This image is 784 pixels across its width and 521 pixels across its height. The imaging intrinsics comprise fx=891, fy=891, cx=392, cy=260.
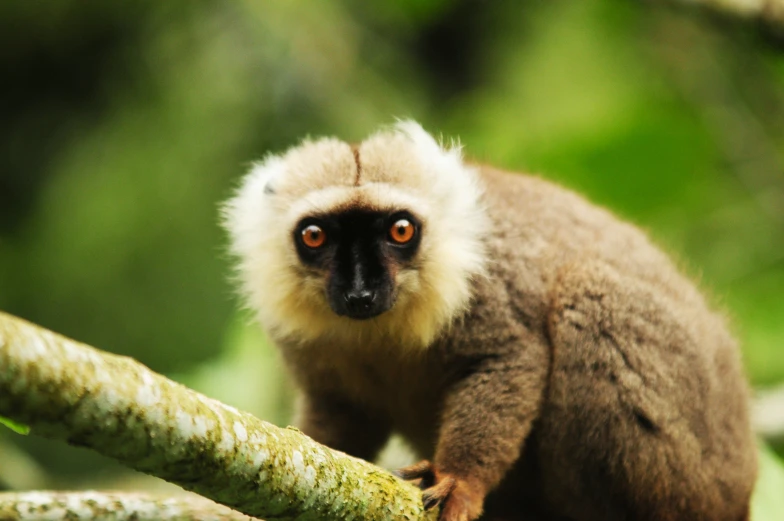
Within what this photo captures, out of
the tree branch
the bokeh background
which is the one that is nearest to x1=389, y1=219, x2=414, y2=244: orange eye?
the tree branch

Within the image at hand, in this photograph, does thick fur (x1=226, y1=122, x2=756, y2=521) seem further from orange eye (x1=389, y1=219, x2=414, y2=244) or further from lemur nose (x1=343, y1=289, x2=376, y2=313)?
lemur nose (x1=343, y1=289, x2=376, y2=313)

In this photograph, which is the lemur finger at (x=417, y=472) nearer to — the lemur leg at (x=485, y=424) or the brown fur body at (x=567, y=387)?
the lemur leg at (x=485, y=424)

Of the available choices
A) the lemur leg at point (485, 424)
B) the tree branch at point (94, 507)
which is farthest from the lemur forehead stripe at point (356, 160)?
the tree branch at point (94, 507)

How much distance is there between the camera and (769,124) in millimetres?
9914

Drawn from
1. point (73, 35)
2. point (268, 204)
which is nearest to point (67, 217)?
point (73, 35)

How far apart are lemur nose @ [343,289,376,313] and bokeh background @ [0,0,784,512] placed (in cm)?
298

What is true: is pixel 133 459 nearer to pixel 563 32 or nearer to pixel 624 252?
pixel 624 252

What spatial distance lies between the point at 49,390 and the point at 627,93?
8762mm

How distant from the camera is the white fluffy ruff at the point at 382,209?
5152mm

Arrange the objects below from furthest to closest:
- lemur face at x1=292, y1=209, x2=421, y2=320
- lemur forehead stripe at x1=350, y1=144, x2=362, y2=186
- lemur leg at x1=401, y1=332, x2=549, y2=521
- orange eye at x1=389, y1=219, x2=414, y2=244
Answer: lemur forehead stripe at x1=350, y1=144, x2=362, y2=186 < orange eye at x1=389, y1=219, x2=414, y2=244 < lemur face at x1=292, y1=209, x2=421, y2=320 < lemur leg at x1=401, y1=332, x2=549, y2=521

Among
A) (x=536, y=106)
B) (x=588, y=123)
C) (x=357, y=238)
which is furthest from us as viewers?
(x=536, y=106)

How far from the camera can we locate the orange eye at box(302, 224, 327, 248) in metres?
5.15

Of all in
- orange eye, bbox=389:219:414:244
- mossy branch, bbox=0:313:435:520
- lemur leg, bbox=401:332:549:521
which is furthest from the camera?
orange eye, bbox=389:219:414:244

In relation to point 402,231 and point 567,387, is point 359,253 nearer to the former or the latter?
point 402,231
